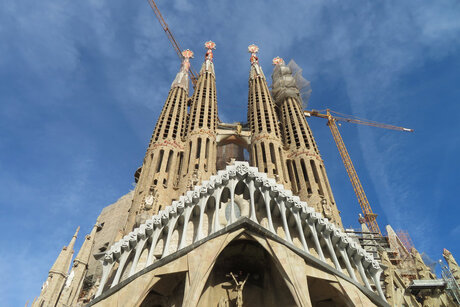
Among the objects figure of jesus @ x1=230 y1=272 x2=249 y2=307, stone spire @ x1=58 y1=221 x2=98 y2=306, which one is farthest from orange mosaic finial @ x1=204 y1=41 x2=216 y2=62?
figure of jesus @ x1=230 y1=272 x2=249 y2=307

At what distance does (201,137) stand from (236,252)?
13.9m

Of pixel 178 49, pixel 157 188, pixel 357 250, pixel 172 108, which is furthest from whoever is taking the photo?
pixel 178 49

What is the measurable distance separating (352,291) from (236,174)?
27.4ft

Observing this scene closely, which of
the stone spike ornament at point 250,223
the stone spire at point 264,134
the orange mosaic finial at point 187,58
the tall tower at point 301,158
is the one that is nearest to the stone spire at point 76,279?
the stone spike ornament at point 250,223

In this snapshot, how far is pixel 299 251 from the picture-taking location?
16328 mm

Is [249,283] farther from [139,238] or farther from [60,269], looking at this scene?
[60,269]

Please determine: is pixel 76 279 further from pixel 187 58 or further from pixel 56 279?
pixel 187 58

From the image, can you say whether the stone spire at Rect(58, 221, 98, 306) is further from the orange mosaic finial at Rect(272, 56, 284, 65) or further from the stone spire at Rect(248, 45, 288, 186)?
the orange mosaic finial at Rect(272, 56, 284, 65)

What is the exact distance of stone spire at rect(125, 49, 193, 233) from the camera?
76.1 feet

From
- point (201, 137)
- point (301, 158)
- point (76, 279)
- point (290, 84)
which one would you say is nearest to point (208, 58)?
point (290, 84)

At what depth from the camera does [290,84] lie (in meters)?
38.8

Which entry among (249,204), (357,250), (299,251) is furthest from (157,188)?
(357,250)

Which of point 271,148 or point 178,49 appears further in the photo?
point 178,49

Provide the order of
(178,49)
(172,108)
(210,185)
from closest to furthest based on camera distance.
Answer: (210,185) < (172,108) < (178,49)
